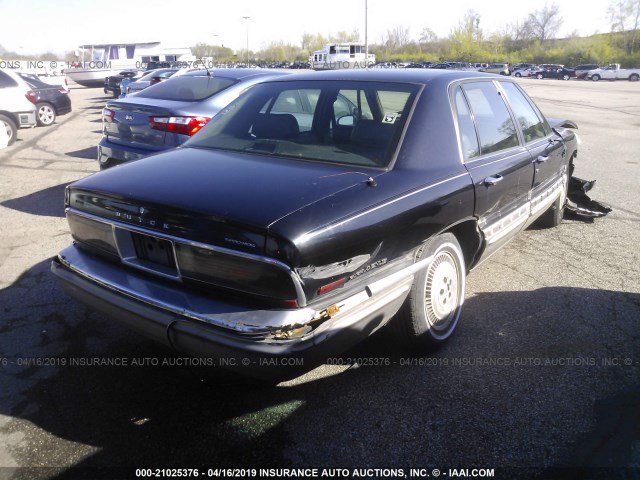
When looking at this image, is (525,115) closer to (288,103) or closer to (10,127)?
(288,103)

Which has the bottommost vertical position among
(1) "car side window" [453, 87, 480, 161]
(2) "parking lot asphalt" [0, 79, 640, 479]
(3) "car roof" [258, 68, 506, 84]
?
(2) "parking lot asphalt" [0, 79, 640, 479]

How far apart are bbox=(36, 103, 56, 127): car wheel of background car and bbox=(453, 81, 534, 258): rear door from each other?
13440mm

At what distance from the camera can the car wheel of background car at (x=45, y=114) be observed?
1418 centimetres

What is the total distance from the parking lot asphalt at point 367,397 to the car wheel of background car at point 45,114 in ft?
36.9

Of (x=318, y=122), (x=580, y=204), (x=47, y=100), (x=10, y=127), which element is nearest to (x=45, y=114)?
(x=47, y=100)

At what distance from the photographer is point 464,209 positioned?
3305 millimetres

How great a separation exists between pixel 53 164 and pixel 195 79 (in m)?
3.91

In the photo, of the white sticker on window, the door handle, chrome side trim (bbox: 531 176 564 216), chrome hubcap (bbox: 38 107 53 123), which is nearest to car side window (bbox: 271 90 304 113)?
the white sticker on window

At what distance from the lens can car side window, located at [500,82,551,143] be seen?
437cm

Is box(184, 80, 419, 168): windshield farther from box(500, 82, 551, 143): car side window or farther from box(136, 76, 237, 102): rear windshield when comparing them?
box(136, 76, 237, 102): rear windshield

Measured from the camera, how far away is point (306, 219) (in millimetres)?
2379

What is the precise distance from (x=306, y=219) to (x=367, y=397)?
1144 mm

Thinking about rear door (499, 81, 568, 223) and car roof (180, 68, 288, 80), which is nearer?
rear door (499, 81, 568, 223)

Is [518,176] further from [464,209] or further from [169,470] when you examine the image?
[169,470]
